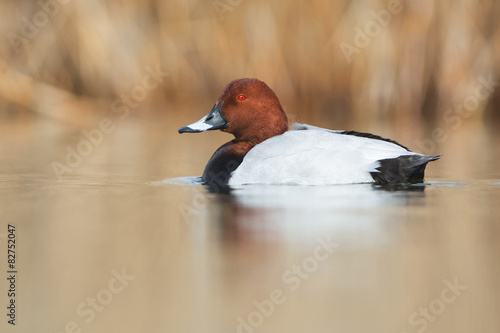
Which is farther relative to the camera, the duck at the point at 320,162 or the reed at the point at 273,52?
the reed at the point at 273,52

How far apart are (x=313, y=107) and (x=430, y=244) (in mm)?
6181

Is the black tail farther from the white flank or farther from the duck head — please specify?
the duck head

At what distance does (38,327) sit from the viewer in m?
2.49

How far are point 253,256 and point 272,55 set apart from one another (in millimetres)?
6154

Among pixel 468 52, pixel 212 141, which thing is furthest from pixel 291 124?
pixel 468 52

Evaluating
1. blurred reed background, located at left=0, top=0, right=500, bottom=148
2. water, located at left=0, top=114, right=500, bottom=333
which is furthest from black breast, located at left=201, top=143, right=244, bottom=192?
blurred reed background, located at left=0, top=0, right=500, bottom=148

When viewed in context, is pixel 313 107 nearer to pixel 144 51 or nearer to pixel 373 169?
pixel 144 51

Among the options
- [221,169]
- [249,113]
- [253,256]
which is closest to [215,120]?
[249,113]

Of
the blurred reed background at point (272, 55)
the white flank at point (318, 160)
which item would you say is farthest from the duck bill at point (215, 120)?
the blurred reed background at point (272, 55)

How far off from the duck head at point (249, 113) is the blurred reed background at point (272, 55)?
279 cm

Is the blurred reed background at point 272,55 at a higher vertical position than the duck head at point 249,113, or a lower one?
higher

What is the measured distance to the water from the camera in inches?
99.8

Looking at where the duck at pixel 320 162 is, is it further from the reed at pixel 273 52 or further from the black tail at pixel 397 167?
the reed at pixel 273 52

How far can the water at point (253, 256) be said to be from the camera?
2535 mm
